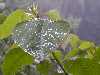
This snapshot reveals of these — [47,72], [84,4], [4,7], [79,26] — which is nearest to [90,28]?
[79,26]

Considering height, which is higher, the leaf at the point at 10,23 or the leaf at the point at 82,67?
the leaf at the point at 10,23

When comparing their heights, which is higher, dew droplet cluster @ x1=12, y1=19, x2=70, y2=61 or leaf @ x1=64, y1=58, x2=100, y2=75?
dew droplet cluster @ x1=12, y1=19, x2=70, y2=61

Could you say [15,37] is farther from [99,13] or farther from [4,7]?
[99,13]

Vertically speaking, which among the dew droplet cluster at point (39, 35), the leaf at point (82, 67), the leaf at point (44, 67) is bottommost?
the leaf at point (44, 67)
